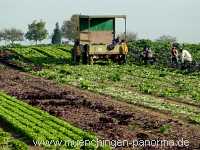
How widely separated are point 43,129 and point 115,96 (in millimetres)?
7660

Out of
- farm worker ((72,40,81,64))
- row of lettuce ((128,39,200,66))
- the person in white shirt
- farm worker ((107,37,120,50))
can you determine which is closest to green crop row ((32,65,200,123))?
the person in white shirt

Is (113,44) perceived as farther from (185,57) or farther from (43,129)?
(43,129)

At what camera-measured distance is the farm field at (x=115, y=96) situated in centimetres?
1803

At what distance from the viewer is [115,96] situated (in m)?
24.8

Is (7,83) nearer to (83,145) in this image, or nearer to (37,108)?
(37,108)

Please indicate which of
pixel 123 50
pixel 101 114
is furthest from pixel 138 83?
pixel 123 50

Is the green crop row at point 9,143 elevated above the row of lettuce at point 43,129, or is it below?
below

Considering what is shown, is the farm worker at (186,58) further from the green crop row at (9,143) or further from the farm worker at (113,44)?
the green crop row at (9,143)

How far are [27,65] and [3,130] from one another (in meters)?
21.8

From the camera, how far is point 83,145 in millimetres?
15516

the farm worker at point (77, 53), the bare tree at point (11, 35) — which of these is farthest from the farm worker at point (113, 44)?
the bare tree at point (11, 35)

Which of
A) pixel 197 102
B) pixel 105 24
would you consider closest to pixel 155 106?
pixel 197 102

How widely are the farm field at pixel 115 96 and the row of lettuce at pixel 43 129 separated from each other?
62 centimetres

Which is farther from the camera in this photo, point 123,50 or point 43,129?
point 123,50
